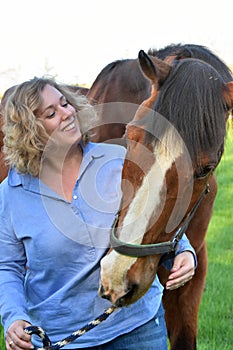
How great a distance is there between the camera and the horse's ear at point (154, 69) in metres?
2.32

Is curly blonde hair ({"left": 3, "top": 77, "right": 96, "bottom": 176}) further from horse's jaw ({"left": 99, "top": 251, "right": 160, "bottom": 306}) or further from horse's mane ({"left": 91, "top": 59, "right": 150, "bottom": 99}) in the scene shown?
horse's mane ({"left": 91, "top": 59, "right": 150, "bottom": 99})

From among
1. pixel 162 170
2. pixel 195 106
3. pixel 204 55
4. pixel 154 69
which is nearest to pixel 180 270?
pixel 162 170

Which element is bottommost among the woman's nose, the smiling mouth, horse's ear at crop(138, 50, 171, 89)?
the smiling mouth

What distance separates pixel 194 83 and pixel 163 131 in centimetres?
23

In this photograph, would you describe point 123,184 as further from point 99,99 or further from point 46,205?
point 99,99

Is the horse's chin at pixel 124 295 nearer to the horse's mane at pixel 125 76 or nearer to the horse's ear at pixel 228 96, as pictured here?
the horse's ear at pixel 228 96

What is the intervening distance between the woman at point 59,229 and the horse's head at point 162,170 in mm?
293

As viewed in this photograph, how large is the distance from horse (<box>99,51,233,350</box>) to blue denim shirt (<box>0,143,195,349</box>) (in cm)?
31

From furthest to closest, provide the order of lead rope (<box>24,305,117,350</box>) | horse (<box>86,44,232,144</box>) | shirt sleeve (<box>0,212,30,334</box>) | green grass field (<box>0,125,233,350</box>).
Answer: green grass field (<box>0,125,233,350</box>), horse (<box>86,44,232,144</box>), shirt sleeve (<box>0,212,30,334</box>), lead rope (<box>24,305,117,350</box>)

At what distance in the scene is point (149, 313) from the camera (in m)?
2.56

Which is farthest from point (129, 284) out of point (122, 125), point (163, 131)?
point (122, 125)

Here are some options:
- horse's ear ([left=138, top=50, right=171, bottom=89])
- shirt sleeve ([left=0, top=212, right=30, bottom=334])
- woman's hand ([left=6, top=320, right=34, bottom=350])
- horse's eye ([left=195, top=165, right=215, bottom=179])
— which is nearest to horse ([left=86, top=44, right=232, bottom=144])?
horse's ear ([left=138, top=50, right=171, bottom=89])

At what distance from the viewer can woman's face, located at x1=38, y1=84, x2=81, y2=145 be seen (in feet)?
8.36

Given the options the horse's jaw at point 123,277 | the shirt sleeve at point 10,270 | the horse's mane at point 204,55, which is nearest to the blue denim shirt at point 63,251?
the shirt sleeve at point 10,270
